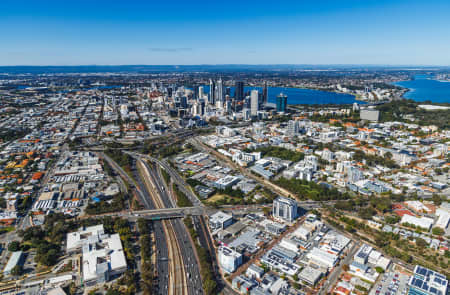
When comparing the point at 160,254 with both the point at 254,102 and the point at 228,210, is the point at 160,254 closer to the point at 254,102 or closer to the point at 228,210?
the point at 228,210

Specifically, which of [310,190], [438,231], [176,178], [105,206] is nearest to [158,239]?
[105,206]

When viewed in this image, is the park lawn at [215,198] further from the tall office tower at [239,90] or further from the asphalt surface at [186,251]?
the tall office tower at [239,90]

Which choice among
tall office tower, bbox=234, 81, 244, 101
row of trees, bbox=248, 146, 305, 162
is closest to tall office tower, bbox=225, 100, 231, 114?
tall office tower, bbox=234, 81, 244, 101

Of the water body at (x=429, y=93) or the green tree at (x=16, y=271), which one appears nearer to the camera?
the green tree at (x=16, y=271)

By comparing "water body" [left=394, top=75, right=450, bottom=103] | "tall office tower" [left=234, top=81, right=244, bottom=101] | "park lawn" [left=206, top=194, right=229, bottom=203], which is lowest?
"park lawn" [left=206, top=194, right=229, bottom=203]

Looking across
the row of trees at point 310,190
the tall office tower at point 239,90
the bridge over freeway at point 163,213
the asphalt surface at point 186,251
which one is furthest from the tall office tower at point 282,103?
the bridge over freeway at point 163,213

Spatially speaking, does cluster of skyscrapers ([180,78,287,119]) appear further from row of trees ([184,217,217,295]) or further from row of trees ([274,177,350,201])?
row of trees ([184,217,217,295])
